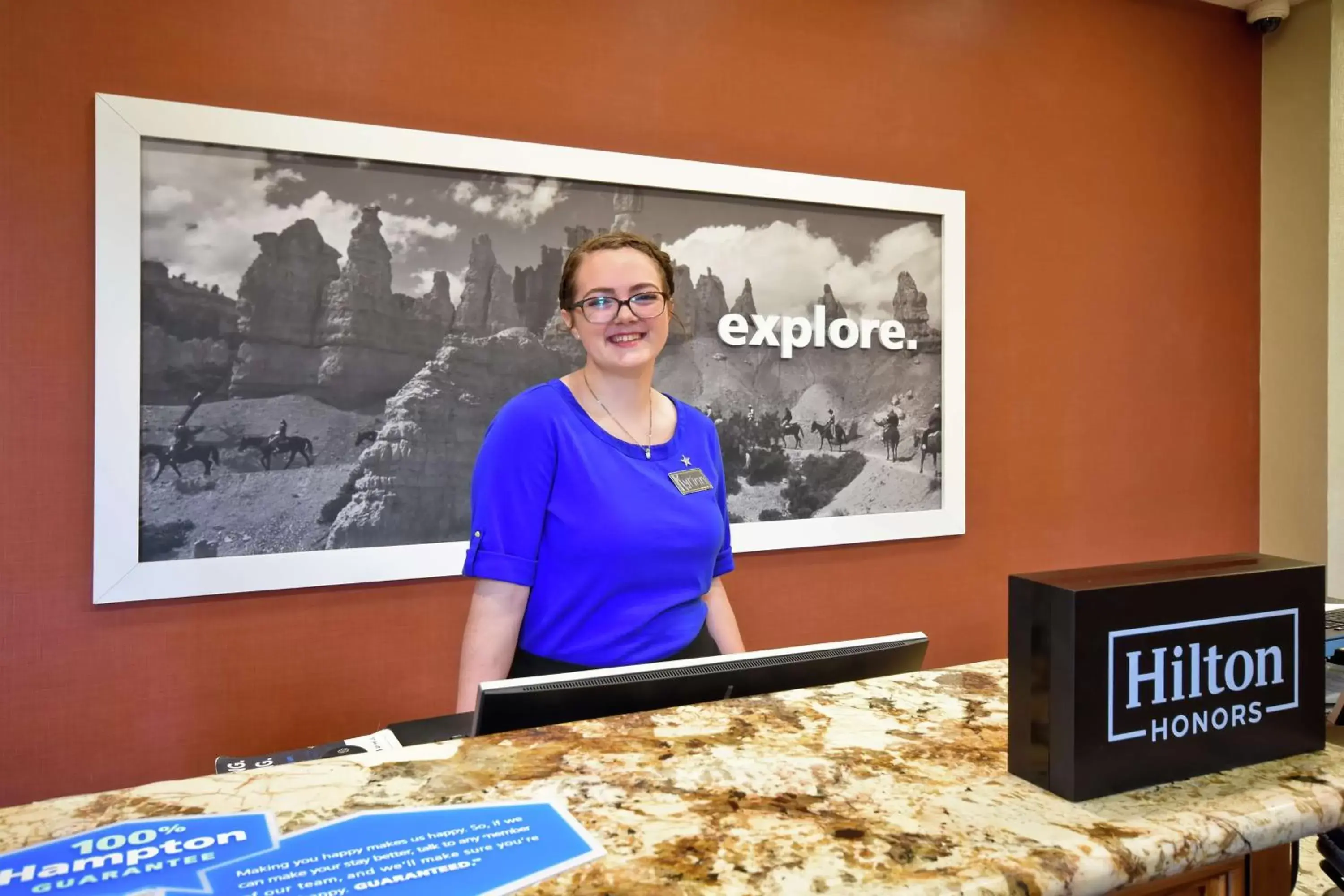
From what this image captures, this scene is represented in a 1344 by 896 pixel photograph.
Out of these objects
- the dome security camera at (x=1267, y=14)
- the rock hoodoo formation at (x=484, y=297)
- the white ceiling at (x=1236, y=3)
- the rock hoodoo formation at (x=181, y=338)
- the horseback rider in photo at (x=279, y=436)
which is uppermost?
the white ceiling at (x=1236, y=3)

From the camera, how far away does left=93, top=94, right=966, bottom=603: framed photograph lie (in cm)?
215

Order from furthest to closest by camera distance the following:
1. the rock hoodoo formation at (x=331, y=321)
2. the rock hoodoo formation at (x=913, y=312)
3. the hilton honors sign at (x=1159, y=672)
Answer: the rock hoodoo formation at (x=913, y=312), the rock hoodoo formation at (x=331, y=321), the hilton honors sign at (x=1159, y=672)

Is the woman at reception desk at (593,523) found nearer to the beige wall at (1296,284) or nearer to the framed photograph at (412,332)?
the framed photograph at (412,332)

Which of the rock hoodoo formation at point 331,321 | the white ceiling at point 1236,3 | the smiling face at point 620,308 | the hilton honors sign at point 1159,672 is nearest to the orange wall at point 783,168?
the white ceiling at point 1236,3

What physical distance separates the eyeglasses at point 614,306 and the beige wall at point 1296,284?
3.13 m

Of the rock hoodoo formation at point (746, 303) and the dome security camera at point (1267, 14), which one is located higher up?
the dome security camera at point (1267, 14)

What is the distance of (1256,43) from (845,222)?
90.1 inches

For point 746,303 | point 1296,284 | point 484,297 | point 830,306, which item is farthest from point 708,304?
point 1296,284

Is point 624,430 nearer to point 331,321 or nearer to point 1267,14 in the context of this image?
point 331,321

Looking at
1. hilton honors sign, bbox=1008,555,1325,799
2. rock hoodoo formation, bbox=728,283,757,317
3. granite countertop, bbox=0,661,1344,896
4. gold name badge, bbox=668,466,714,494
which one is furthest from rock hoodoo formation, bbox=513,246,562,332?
hilton honors sign, bbox=1008,555,1325,799

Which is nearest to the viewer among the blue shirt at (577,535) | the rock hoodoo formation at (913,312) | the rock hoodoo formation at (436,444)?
the blue shirt at (577,535)

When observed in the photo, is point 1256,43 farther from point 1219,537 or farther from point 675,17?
point 675,17

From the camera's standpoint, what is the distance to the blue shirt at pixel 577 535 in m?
1.65

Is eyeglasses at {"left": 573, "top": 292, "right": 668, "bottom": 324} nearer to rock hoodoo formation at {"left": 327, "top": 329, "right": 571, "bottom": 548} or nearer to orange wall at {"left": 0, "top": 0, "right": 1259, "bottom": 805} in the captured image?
rock hoodoo formation at {"left": 327, "top": 329, "right": 571, "bottom": 548}
